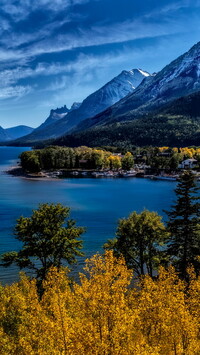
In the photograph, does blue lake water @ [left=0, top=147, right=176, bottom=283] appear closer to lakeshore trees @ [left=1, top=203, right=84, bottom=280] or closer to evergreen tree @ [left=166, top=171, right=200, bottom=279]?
lakeshore trees @ [left=1, top=203, right=84, bottom=280]

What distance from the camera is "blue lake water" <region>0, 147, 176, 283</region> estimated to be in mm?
80000

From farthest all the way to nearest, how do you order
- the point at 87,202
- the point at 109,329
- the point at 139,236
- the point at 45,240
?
the point at 87,202
the point at 139,236
the point at 45,240
the point at 109,329

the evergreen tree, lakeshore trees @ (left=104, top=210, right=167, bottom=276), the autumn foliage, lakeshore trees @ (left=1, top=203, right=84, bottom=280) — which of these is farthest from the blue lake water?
the autumn foliage

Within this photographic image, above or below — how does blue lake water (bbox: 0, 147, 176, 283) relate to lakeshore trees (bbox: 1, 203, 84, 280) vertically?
below

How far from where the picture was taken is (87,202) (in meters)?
132

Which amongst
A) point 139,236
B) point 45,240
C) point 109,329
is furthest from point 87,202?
point 109,329

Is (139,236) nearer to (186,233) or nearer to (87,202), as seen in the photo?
(186,233)

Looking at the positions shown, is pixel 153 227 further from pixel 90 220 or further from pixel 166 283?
pixel 90 220

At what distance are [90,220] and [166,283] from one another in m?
75.7

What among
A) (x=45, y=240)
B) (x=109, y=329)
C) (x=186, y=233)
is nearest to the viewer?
(x=109, y=329)

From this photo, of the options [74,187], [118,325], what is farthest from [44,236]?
[74,187]

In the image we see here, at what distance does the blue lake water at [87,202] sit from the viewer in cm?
8000

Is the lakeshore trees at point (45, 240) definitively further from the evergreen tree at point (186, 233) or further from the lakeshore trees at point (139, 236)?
the evergreen tree at point (186, 233)

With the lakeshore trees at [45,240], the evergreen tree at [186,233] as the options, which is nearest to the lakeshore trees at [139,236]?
the evergreen tree at [186,233]
